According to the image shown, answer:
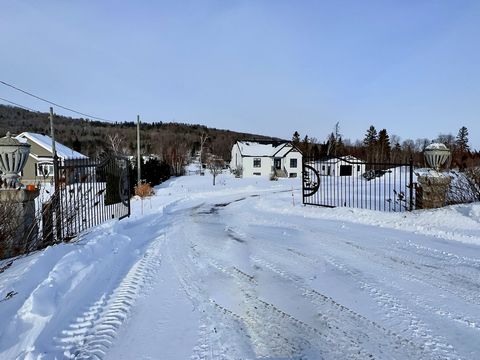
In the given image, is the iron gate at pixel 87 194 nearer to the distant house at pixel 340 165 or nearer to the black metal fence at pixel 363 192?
the black metal fence at pixel 363 192

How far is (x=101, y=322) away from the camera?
415cm

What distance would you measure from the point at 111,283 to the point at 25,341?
209 centimetres

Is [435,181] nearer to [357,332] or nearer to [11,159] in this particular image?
[357,332]

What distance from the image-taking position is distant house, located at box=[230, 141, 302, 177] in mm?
54719

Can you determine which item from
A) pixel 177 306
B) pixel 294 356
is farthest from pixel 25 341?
pixel 294 356

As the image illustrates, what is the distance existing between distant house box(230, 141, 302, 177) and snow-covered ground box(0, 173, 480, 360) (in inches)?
1811

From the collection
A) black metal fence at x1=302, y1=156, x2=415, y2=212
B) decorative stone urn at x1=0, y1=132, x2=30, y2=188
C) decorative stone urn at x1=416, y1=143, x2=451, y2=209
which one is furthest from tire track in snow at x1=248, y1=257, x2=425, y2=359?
black metal fence at x1=302, y1=156, x2=415, y2=212

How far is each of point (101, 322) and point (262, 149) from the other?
174 ft

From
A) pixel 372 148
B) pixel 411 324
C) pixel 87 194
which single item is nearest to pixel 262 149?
pixel 372 148

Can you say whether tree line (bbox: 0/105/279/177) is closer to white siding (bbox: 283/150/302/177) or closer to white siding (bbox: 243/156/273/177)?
Result: white siding (bbox: 243/156/273/177)

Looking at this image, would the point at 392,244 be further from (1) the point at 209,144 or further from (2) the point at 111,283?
(1) the point at 209,144

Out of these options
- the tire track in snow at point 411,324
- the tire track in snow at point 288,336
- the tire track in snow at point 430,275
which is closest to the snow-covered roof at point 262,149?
the tire track in snow at point 430,275

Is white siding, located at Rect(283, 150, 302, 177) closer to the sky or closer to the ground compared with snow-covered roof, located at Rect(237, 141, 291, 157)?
closer to the ground

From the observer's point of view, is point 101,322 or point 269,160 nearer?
point 101,322
